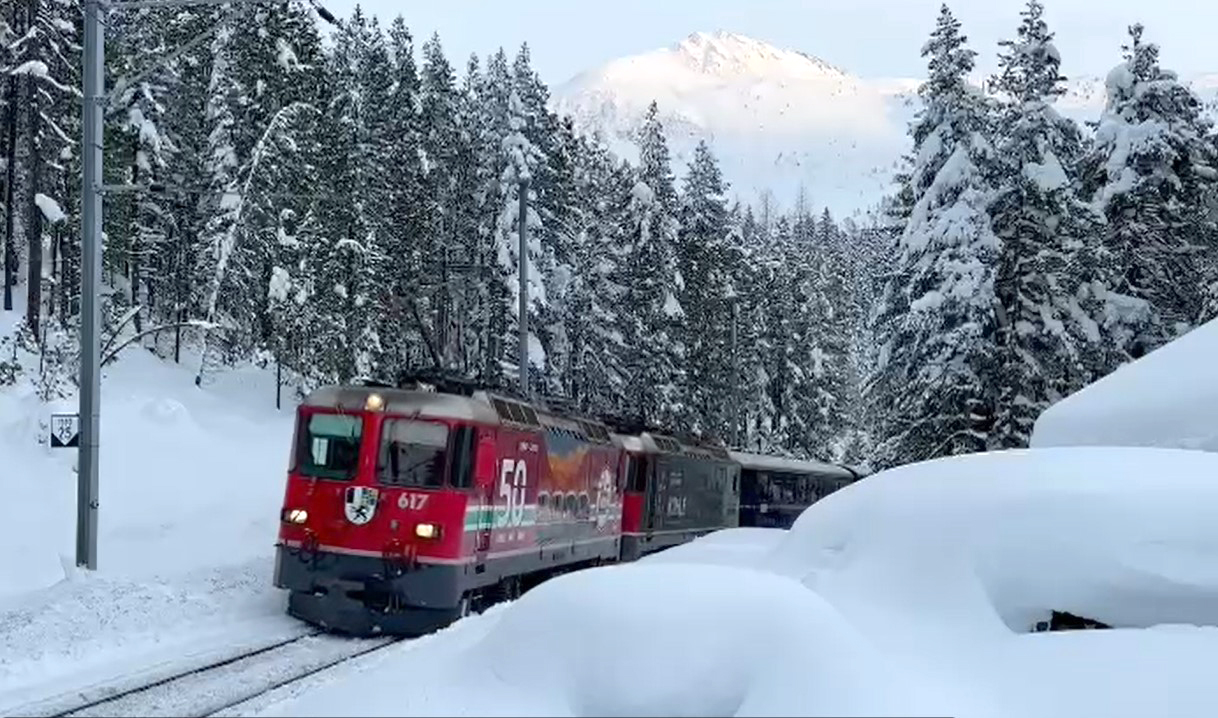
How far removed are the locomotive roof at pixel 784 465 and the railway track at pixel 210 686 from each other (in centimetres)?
2523

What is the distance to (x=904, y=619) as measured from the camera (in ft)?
34.2

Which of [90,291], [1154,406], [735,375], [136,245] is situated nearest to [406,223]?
[136,245]

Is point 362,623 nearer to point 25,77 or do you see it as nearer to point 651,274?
point 25,77

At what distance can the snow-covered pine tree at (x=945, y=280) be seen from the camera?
26.7 m

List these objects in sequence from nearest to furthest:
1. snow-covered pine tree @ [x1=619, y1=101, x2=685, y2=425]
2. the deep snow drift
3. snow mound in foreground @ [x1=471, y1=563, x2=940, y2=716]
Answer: snow mound in foreground @ [x1=471, y1=563, x2=940, y2=716] < the deep snow drift < snow-covered pine tree @ [x1=619, y1=101, x2=685, y2=425]

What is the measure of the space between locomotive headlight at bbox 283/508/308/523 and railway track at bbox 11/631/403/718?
1743 mm

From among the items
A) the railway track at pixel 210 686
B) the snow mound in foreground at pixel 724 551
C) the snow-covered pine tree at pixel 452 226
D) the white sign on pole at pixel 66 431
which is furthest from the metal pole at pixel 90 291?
the snow-covered pine tree at pixel 452 226

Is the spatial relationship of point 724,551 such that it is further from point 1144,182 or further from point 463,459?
point 1144,182

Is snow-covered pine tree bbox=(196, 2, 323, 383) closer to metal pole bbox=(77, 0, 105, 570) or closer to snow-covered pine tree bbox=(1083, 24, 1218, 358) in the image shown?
metal pole bbox=(77, 0, 105, 570)

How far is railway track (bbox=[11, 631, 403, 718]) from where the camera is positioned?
9492 millimetres

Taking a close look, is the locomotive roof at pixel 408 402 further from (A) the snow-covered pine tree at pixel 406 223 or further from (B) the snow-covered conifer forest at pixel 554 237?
(A) the snow-covered pine tree at pixel 406 223

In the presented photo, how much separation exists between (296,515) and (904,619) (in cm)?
766

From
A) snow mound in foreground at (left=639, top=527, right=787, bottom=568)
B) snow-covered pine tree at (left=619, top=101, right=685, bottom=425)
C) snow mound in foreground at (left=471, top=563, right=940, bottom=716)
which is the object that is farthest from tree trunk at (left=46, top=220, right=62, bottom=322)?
snow mound in foreground at (left=471, top=563, right=940, bottom=716)

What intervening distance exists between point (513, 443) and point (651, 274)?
3293 cm
